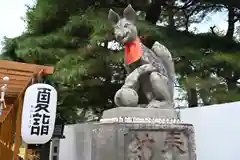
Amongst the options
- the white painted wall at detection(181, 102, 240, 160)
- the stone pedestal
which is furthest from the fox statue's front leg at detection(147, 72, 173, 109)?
the white painted wall at detection(181, 102, 240, 160)

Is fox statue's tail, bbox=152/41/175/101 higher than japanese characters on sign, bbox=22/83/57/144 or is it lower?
higher

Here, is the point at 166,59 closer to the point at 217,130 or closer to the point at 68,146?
the point at 217,130

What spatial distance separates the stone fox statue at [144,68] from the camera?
306 cm

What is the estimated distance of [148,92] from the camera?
317 centimetres

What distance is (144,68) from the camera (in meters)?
3.10

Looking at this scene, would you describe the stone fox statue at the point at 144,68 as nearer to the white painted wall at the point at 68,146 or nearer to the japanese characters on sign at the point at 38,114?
the japanese characters on sign at the point at 38,114

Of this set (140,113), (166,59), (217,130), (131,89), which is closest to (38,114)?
(131,89)

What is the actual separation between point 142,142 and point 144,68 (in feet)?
2.48

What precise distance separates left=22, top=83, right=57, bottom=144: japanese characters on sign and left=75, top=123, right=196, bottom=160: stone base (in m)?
1.35

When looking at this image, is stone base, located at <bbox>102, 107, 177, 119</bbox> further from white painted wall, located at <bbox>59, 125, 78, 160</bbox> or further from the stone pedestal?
white painted wall, located at <bbox>59, 125, 78, 160</bbox>

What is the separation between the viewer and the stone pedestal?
8.80ft

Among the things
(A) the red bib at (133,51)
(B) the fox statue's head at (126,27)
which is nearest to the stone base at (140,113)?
(A) the red bib at (133,51)

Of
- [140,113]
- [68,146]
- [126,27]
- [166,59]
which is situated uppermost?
[126,27]

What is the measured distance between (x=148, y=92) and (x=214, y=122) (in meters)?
1.54
